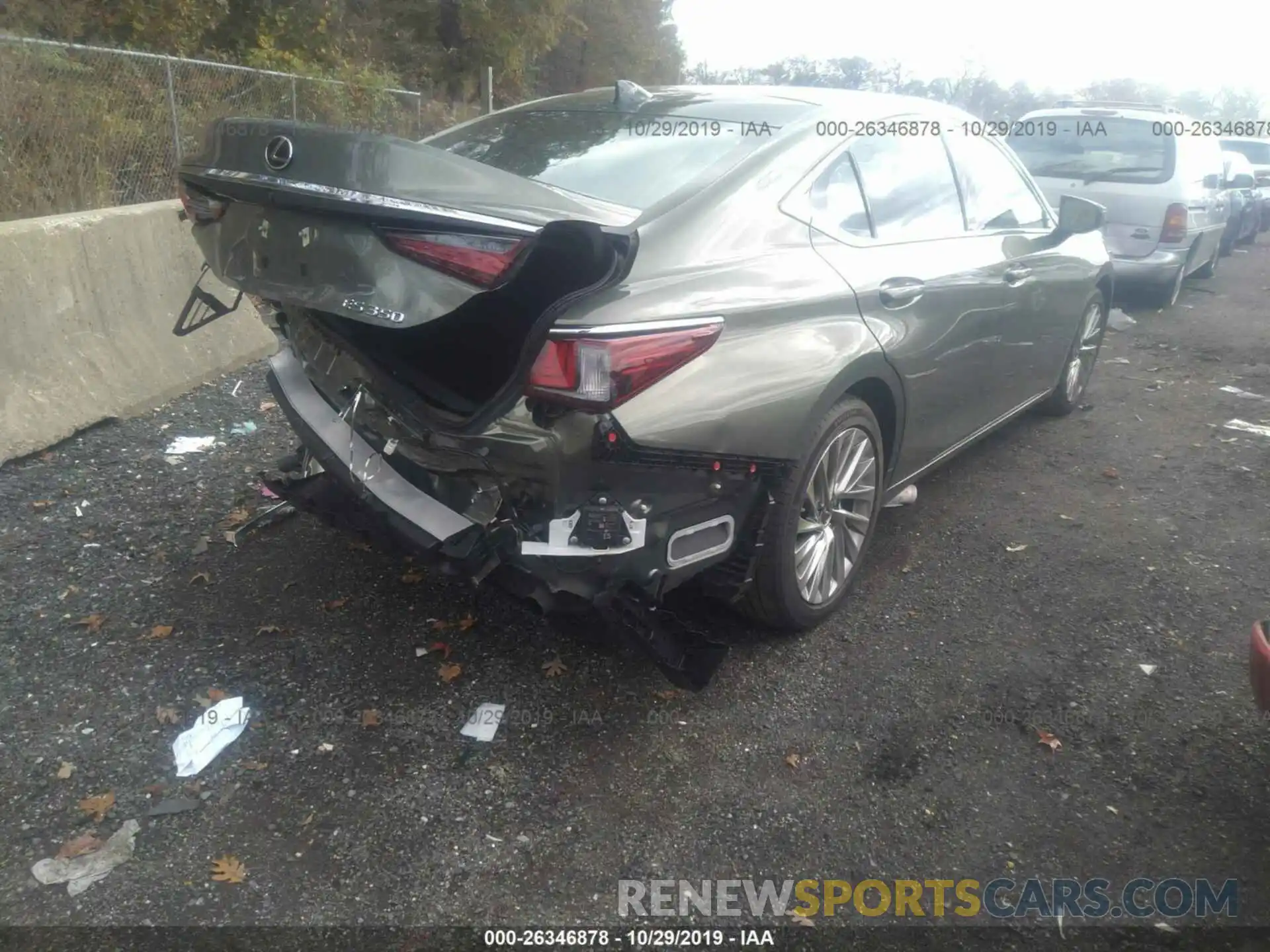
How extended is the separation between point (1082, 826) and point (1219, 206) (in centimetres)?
961

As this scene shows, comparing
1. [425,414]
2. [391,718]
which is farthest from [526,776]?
[425,414]

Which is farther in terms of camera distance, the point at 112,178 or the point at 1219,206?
the point at 1219,206

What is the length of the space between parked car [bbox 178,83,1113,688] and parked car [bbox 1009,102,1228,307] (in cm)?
603

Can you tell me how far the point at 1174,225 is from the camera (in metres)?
8.63

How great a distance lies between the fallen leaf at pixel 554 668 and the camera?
3182 mm

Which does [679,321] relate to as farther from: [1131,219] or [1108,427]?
[1131,219]

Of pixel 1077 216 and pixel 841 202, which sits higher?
pixel 841 202

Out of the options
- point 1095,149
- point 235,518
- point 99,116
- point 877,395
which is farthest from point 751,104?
point 1095,149

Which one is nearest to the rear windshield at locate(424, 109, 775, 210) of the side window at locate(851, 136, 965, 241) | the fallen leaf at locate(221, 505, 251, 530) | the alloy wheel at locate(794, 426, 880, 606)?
the side window at locate(851, 136, 965, 241)

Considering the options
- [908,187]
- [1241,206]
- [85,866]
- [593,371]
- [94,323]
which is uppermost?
[908,187]

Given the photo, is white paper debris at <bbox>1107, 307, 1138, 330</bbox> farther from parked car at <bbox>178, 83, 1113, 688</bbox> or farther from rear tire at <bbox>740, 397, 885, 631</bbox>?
rear tire at <bbox>740, 397, 885, 631</bbox>

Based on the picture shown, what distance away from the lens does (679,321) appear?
2.50 metres

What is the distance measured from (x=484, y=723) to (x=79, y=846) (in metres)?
1.08

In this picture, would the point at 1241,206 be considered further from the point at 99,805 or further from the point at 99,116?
the point at 99,805
